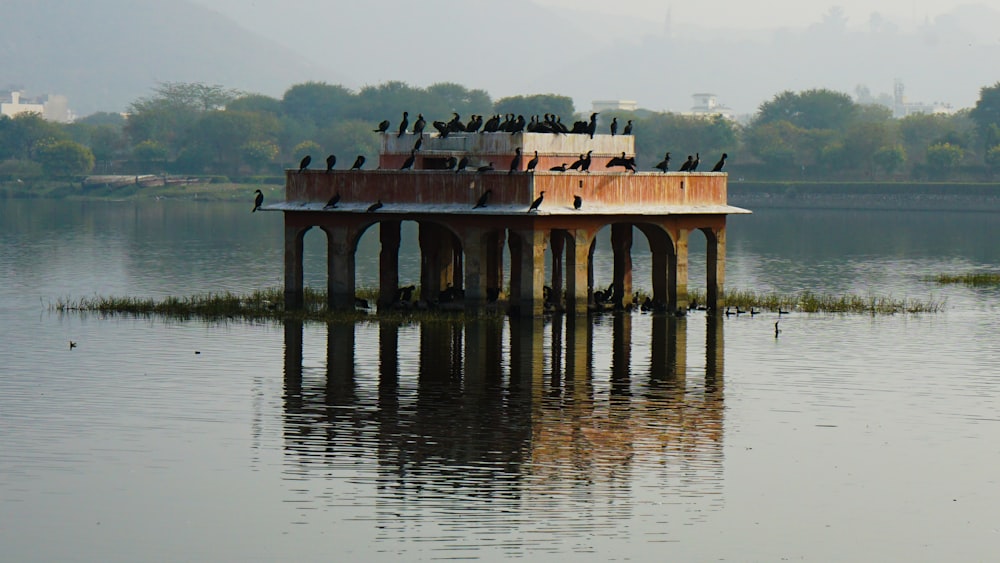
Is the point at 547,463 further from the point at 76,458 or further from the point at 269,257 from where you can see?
the point at 269,257

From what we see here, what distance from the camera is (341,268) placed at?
64500 millimetres

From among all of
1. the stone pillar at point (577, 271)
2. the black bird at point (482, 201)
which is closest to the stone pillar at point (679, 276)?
the stone pillar at point (577, 271)

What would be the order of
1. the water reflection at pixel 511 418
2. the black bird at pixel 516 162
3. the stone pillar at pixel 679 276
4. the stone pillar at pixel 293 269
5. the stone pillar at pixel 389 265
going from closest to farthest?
the water reflection at pixel 511 418, the black bird at pixel 516 162, the stone pillar at pixel 293 269, the stone pillar at pixel 679 276, the stone pillar at pixel 389 265

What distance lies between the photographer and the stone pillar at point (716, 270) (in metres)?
67.3

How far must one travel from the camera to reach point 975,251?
128 metres

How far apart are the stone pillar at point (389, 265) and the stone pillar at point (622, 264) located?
781 cm

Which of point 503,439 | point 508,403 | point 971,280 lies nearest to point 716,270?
point 508,403

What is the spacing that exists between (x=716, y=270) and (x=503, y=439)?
2846cm

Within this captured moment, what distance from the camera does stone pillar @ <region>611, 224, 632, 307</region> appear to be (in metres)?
68.4

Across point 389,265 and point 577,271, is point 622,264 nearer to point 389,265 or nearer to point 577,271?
point 577,271

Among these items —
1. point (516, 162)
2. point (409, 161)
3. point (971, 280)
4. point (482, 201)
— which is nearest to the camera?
point (482, 201)

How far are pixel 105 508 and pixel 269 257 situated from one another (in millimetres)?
80626

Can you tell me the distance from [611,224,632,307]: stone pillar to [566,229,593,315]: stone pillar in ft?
12.1

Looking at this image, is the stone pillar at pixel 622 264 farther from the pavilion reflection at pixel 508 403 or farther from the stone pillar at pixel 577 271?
the pavilion reflection at pixel 508 403
